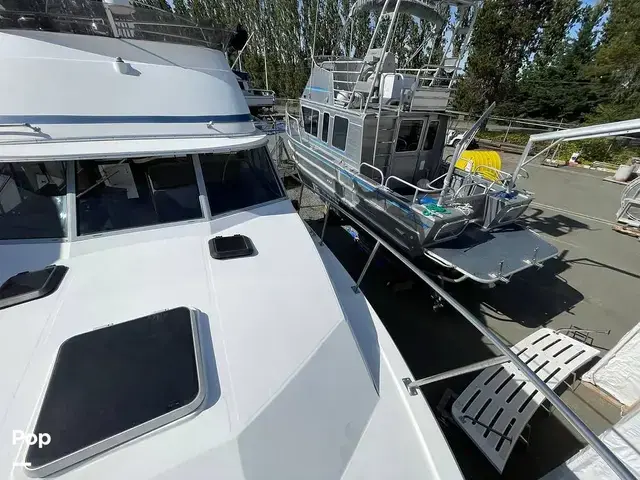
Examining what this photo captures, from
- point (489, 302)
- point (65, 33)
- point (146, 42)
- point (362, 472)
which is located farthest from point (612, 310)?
point (65, 33)

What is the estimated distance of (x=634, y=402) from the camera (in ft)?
9.53

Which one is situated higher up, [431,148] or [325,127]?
[325,127]

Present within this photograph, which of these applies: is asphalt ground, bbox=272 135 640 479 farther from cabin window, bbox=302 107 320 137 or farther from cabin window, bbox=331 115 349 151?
cabin window, bbox=302 107 320 137

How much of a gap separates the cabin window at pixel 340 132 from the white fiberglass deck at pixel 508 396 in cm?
447

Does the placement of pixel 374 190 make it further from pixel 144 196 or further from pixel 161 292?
pixel 161 292

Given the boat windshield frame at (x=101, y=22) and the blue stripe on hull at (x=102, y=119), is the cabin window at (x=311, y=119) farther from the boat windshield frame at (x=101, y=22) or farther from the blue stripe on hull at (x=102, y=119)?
the blue stripe on hull at (x=102, y=119)

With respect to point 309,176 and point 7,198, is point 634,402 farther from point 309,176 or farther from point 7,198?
point 309,176

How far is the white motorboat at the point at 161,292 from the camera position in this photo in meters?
1.36

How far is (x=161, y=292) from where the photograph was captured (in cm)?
197

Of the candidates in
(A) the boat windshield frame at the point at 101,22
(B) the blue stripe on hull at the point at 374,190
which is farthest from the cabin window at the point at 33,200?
(B) the blue stripe on hull at the point at 374,190

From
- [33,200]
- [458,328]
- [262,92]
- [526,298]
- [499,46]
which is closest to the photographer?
[33,200]

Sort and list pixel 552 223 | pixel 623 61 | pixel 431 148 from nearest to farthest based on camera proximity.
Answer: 1. pixel 431 148
2. pixel 552 223
3. pixel 623 61

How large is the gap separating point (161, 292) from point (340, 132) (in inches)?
199

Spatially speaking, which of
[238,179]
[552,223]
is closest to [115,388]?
[238,179]
